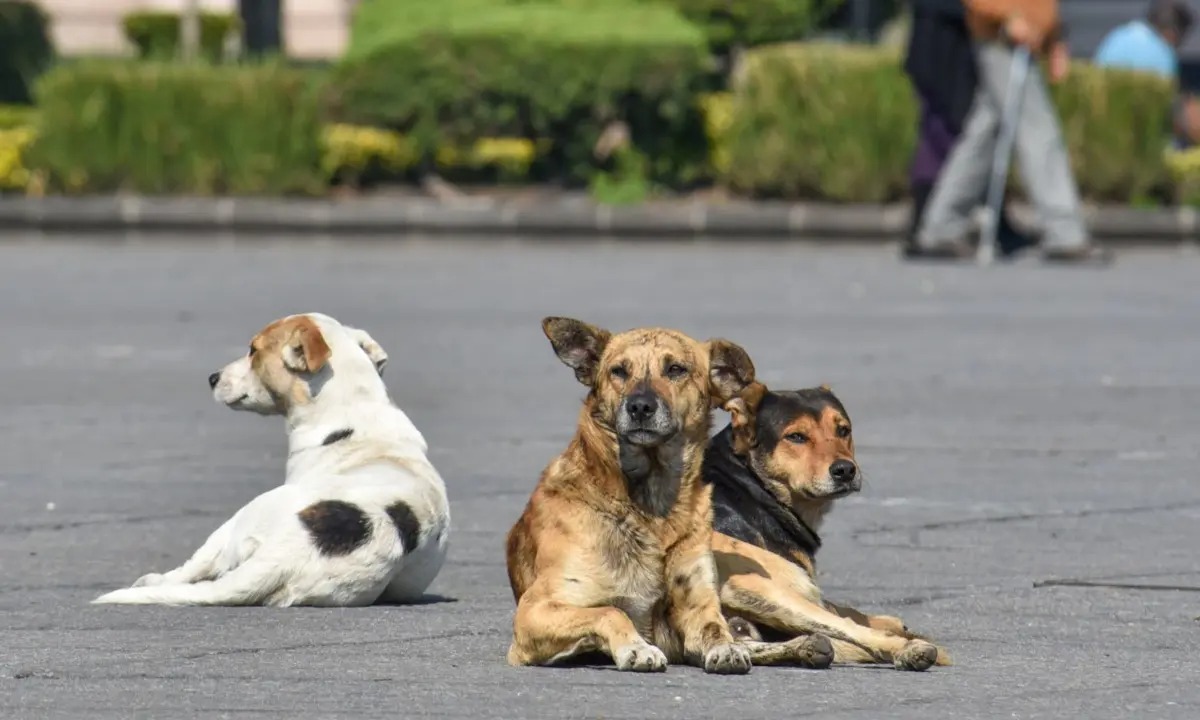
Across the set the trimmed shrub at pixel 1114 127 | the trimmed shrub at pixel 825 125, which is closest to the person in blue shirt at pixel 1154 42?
the trimmed shrub at pixel 1114 127

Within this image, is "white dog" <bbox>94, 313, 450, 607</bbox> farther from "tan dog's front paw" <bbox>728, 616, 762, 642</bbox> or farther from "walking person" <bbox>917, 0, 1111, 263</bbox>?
"walking person" <bbox>917, 0, 1111, 263</bbox>

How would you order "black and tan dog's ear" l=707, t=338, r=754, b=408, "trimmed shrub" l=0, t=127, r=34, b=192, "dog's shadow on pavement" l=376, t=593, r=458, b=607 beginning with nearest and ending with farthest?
"black and tan dog's ear" l=707, t=338, r=754, b=408 < "dog's shadow on pavement" l=376, t=593, r=458, b=607 < "trimmed shrub" l=0, t=127, r=34, b=192

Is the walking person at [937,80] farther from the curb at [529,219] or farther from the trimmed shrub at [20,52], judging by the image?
the trimmed shrub at [20,52]

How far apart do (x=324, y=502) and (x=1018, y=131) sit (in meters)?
11.8

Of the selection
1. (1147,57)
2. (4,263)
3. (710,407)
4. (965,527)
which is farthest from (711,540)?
(1147,57)

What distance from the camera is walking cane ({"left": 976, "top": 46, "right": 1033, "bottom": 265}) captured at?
17.4m

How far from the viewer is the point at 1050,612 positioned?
273 inches

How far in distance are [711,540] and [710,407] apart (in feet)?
1.14

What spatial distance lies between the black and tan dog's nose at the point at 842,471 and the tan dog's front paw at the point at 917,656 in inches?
18.5

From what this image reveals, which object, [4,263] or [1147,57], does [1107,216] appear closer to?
[1147,57]

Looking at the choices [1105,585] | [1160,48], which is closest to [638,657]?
[1105,585]

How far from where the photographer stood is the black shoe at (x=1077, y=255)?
706 inches

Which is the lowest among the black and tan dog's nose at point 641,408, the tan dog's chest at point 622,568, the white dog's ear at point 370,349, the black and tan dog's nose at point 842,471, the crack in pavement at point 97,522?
the crack in pavement at point 97,522

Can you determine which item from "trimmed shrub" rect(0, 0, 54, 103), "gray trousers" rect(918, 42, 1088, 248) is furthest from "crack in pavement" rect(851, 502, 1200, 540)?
"trimmed shrub" rect(0, 0, 54, 103)
